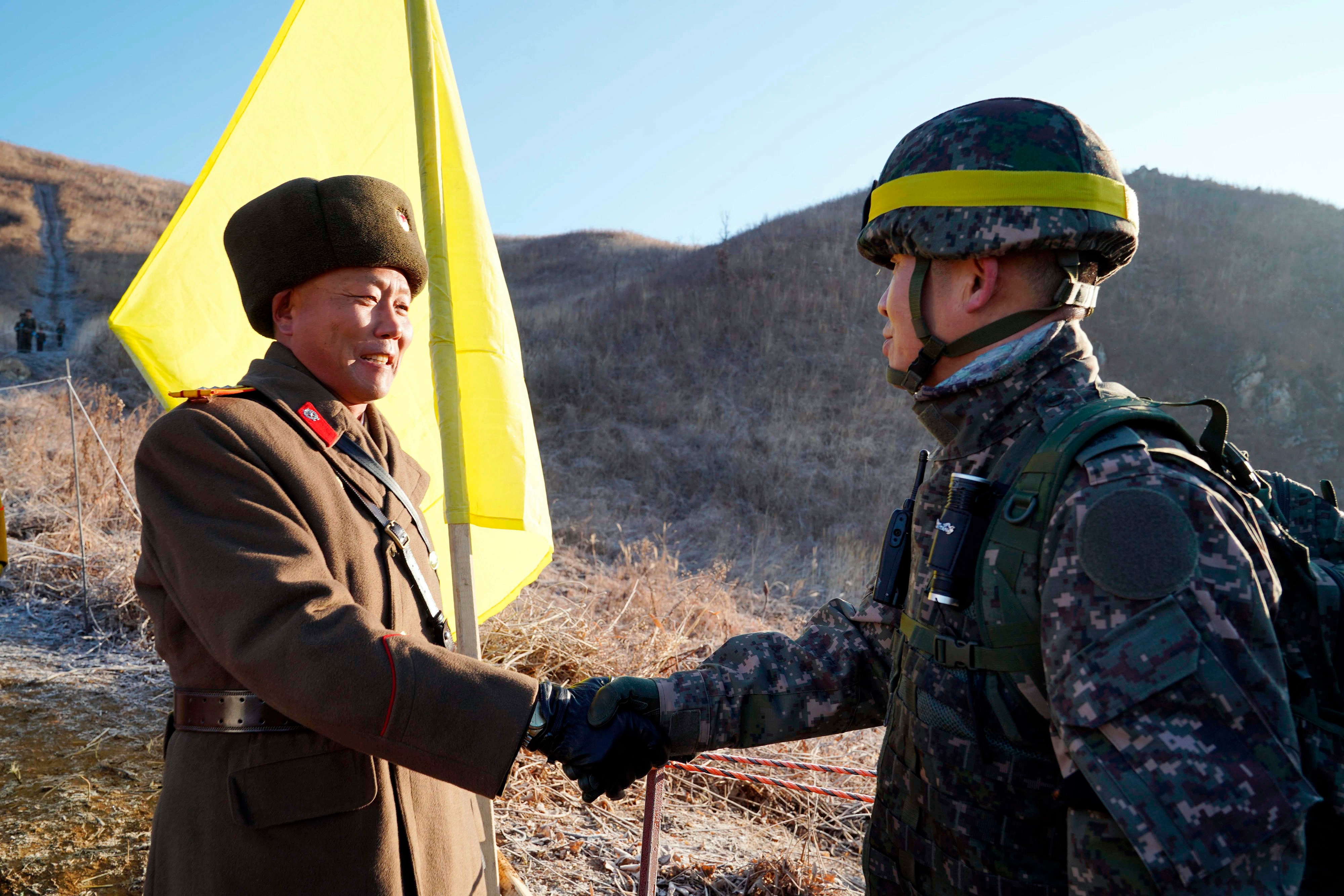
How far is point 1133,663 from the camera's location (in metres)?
1.20

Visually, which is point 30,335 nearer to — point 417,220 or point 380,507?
point 417,220

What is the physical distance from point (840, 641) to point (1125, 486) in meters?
1.01

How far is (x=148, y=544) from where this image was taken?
166 cm

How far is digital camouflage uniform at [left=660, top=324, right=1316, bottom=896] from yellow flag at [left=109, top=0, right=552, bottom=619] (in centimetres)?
132

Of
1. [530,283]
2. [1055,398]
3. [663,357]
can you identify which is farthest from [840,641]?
[530,283]

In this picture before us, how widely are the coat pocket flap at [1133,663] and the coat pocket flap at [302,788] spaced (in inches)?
53.1

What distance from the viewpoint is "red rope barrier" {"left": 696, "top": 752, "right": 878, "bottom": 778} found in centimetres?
402

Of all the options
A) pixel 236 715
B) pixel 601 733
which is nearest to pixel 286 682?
pixel 236 715

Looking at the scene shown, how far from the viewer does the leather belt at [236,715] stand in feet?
5.20

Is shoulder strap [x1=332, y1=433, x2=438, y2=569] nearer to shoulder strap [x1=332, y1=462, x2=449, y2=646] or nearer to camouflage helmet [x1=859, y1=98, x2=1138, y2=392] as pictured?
shoulder strap [x1=332, y1=462, x2=449, y2=646]

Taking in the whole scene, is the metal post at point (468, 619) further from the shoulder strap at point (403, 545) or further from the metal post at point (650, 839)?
the metal post at point (650, 839)

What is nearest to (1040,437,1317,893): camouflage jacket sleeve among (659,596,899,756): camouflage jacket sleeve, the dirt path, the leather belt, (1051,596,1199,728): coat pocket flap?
(1051,596,1199,728): coat pocket flap

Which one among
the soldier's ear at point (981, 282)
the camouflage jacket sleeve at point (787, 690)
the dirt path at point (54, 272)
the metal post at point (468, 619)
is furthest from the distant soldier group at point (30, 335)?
the soldier's ear at point (981, 282)

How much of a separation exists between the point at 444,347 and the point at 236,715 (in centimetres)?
132
